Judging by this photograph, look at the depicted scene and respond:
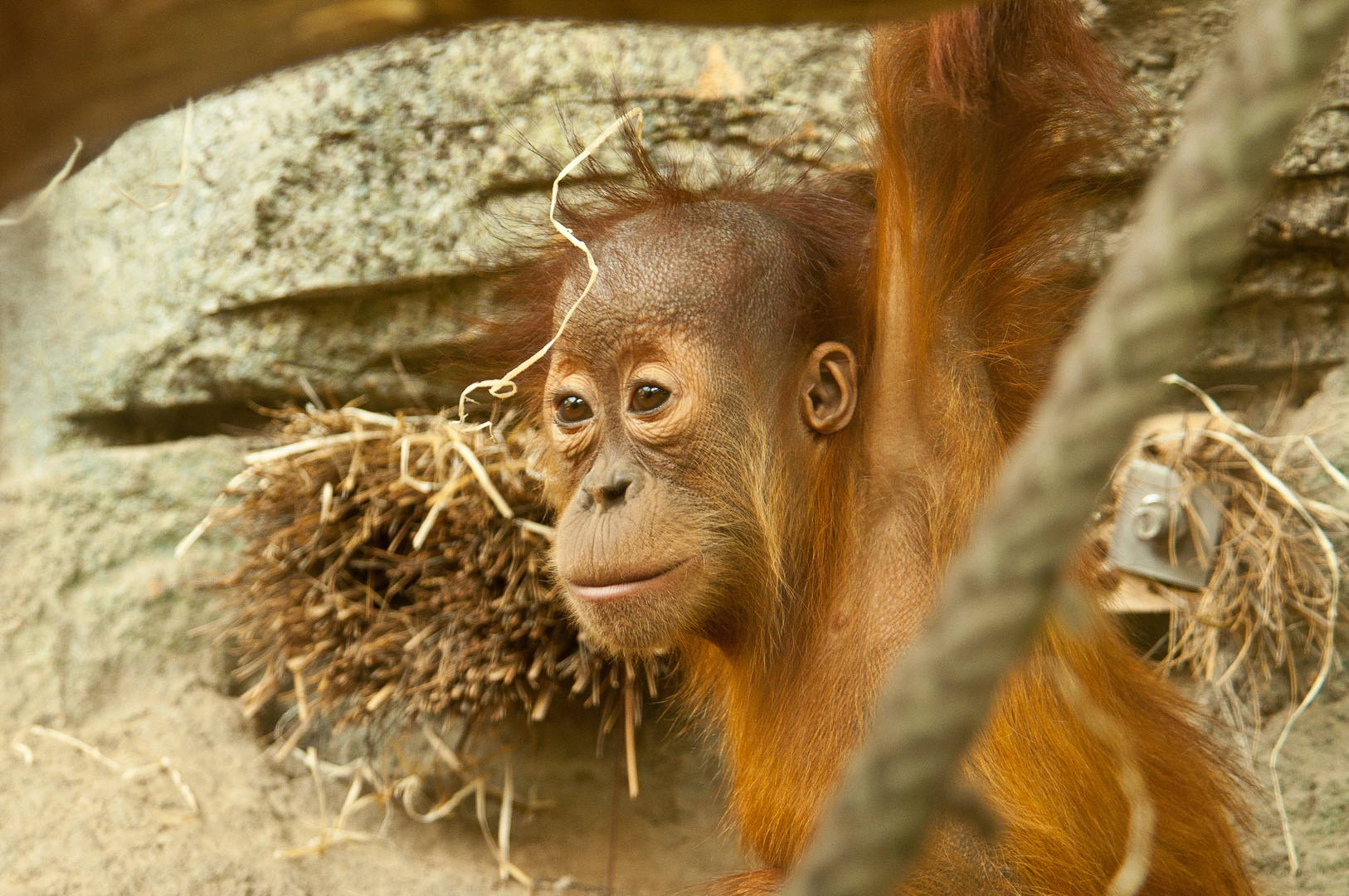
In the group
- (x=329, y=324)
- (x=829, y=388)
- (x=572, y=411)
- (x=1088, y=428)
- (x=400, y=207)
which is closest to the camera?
(x=1088, y=428)

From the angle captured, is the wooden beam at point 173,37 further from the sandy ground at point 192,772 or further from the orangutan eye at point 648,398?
the sandy ground at point 192,772

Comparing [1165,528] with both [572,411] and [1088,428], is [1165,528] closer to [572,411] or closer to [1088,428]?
[572,411]

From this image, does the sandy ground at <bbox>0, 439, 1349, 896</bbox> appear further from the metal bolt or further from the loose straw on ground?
the metal bolt

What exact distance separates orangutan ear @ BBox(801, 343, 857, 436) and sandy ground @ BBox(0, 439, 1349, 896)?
59.4 inches

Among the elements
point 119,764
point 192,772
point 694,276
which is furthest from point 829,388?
point 119,764

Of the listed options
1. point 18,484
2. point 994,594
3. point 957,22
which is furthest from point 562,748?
point 994,594

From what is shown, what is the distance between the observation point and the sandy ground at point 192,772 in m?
2.99

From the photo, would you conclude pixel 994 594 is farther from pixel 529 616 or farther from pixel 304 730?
pixel 304 730

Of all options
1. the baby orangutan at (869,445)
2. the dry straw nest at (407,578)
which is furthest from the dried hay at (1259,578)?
the dry straw nest at (407,578)

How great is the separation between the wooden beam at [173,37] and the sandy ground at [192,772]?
7.98ft

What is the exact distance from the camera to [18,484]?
3.80 meters

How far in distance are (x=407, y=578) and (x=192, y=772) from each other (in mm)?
868

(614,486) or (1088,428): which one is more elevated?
(1088,428)

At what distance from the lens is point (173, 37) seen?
1.08 metres
